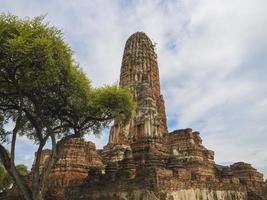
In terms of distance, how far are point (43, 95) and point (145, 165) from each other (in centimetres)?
799

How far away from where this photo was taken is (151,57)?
140 feet

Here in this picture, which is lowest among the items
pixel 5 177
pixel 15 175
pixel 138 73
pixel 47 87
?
pixel 15 175

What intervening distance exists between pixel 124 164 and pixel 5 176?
2704 cm

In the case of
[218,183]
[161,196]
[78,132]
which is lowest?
[161,196]

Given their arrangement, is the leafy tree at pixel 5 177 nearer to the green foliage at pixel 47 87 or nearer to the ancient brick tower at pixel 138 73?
the ancient brick tower at pixel 138 73

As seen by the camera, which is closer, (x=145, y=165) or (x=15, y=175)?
(x=15, y=175)

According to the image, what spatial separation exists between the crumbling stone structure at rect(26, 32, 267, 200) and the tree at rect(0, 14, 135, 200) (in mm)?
3813

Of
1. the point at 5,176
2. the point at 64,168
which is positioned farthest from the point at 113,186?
the point at 5,176

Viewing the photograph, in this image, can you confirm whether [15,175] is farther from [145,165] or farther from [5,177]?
[5,177]

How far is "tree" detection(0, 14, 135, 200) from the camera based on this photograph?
15375 mm

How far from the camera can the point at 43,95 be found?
61.3 feet

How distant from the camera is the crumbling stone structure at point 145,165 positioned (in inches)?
767

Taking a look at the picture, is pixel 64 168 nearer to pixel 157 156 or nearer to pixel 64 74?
pixel 157 156

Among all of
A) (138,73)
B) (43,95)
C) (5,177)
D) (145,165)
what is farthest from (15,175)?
(5,177)
